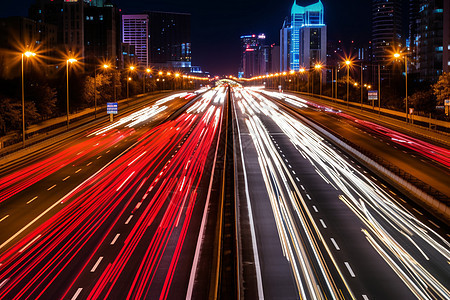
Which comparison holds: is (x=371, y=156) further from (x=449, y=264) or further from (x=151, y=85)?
Result: (x=151, y=85)

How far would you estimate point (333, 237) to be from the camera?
2136 cm

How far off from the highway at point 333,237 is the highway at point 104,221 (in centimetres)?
286

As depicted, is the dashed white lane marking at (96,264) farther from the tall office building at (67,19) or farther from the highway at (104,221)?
the tall office building at (67,19)

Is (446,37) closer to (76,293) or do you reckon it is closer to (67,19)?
(76,293)

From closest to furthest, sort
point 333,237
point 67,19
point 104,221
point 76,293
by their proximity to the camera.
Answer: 1. point 76,293
2. point 333,237
3. point 104,221
4. point 67,19

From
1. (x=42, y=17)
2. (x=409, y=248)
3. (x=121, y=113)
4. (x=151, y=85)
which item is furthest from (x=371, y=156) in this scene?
(x=42, y=17)

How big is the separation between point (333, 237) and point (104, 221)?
1056cm

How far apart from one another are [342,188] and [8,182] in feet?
69.7

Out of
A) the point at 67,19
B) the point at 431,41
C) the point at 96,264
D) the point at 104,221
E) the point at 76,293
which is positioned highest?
the point at 67,19

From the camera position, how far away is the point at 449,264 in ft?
60.1

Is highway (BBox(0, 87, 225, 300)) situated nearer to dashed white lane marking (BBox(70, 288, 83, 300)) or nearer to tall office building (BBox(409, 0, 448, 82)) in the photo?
dashed white lane marking (BBox(70, 288, 83, 300))

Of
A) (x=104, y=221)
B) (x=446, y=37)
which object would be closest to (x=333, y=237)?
(x=104, y=221)

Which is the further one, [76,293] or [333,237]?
[333,237]

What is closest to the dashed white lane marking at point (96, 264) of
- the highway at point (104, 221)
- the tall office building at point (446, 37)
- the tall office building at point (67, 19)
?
the highway at point (104, 221)
